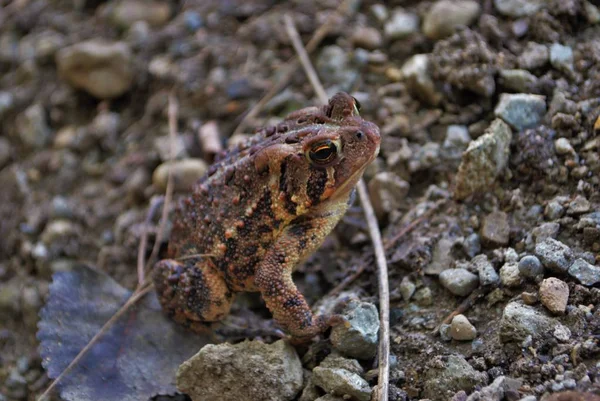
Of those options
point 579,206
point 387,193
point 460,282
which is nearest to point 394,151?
point 387,193

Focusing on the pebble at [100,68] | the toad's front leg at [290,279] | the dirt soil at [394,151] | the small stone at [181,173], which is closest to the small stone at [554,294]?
the dirt soil at [394,151]

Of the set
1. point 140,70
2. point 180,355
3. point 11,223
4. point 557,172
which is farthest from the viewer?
point 140,70

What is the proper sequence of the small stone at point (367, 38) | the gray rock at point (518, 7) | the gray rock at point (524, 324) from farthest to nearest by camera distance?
the small stone at point (367, 38) → the gray rock at point (518, 7) → the gray rock at point (524, 324)

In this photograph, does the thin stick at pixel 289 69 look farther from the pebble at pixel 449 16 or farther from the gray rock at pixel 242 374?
the gray rock at pixel 242 374

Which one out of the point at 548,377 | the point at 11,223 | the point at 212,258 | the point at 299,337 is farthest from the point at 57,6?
the point at 548,377

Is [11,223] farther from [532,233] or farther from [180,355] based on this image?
[532,233]

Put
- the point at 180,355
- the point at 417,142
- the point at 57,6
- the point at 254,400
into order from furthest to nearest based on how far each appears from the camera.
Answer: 1. the point at 57,6
2. the point at 417,142
3. the point at 180,355
4. the point at 254,400
